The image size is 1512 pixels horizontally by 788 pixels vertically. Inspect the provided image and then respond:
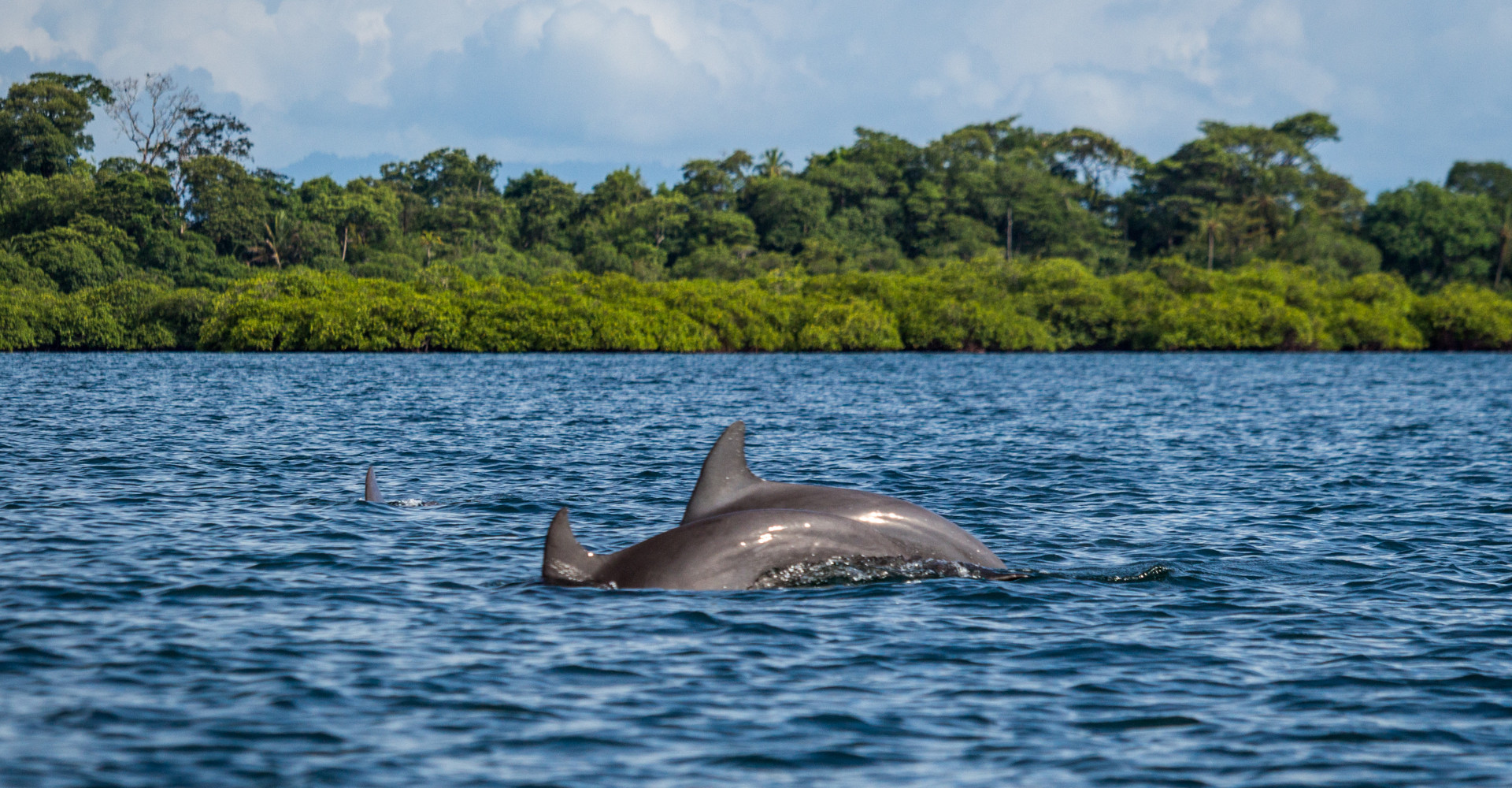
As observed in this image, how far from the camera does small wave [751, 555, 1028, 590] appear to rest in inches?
484

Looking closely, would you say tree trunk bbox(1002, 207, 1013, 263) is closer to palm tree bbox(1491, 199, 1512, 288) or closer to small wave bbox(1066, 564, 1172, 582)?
palm tree bbox(1491, 199, 1512, 288)

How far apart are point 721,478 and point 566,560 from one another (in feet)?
5.33

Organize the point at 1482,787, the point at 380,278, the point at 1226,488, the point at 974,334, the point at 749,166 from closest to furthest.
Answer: the point at 1482,787, the point at 1226,488, the point at 380,278, the point at 974,334, the point at 749,166

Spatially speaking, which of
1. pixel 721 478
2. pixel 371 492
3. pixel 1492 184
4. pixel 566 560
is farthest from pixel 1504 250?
pixel 566 560

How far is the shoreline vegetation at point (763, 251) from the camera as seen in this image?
109 meters

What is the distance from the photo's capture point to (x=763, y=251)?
14962cm

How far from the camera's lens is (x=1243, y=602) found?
41.6ft

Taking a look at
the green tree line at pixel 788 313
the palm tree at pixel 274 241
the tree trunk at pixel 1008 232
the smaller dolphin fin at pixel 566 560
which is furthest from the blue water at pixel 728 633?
the tree trunk at pixel 1008 232

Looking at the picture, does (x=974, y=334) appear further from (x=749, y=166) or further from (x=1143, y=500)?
(x=1143, y=500)

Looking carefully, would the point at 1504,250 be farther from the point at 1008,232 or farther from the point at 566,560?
the point at 566,560

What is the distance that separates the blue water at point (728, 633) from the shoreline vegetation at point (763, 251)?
8344cm

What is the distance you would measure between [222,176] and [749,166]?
203ft

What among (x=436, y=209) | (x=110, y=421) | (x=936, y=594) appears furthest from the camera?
(x=436, y=209)

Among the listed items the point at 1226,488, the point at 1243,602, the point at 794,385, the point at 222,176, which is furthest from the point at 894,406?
the point at 222,176
